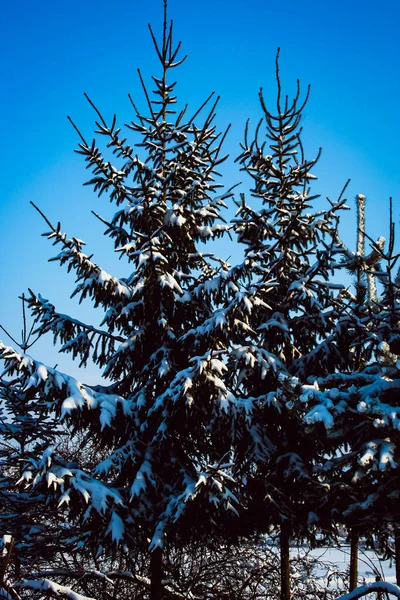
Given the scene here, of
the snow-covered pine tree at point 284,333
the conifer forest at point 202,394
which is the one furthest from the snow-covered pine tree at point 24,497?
the snow-covered pine tree at point 284,333

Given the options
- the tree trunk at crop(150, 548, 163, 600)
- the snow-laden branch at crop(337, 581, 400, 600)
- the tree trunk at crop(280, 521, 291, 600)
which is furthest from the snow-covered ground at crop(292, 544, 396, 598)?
the tree trunk at crop(150, 548, 163, 600)

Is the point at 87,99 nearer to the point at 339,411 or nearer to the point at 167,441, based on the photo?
the point at 167,441

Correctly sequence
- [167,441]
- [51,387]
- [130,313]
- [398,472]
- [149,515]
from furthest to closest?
1. [130,313]
2. [167,441]
3. [149,515]
4. [51,387]
5. [398,472]

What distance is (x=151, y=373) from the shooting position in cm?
824

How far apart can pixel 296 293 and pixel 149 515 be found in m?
4.76

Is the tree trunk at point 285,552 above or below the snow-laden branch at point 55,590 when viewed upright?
above

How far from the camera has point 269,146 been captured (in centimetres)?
1016

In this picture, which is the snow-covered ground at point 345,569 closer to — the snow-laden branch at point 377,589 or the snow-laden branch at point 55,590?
the snow-laden branch at point 377,589

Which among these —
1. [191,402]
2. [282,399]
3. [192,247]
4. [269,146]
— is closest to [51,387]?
[191,402]

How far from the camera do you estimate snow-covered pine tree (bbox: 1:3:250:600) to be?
6180 mm

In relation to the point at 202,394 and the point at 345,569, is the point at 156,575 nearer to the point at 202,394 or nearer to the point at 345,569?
the point at 202,394

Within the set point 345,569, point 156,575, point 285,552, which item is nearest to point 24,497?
point 156,575

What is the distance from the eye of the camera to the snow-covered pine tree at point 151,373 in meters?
6.18

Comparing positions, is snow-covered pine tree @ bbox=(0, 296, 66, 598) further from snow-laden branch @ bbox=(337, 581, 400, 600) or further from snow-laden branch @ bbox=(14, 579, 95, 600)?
snow-laden branch @ bbox=(337, 581, 400, 600)
